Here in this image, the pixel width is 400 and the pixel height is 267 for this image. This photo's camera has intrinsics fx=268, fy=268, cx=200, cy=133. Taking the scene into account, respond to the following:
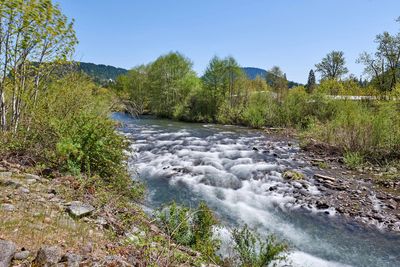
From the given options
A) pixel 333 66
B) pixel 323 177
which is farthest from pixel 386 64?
pixel 323 177

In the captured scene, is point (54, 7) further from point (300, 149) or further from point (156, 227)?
point (300, 149)

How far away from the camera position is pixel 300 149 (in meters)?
15.2

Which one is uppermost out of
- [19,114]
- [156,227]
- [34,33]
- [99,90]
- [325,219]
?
[34,33]

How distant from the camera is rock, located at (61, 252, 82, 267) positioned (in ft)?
8.73

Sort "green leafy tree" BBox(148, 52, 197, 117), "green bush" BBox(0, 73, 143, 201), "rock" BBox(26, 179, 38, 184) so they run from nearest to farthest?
"rock" BBox(26, 179, 38, 184) → "green bush" BBox(0, 73, 143, 201) → "green leafy tree" BBox(148, 52, 197, 117)

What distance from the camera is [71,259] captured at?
2711mm

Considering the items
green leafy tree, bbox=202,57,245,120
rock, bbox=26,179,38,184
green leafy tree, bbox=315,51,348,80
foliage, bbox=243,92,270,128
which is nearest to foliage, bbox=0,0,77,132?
rock, bbox=26,179,38,184

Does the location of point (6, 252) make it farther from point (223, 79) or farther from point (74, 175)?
point (223, 79)

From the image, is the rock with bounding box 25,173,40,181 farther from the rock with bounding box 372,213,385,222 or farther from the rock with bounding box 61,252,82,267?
the rock with bounding box 372,213,385,222

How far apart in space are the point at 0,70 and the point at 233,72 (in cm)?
2775

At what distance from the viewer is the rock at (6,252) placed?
2.44m

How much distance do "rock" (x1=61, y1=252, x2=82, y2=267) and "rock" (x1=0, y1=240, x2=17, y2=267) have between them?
453 millimetres

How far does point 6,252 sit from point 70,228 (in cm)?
98

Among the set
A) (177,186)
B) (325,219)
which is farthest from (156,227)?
(325,219)
